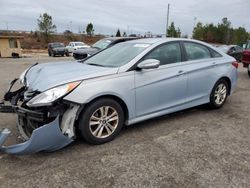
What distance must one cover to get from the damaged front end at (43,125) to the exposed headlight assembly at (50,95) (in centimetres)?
5

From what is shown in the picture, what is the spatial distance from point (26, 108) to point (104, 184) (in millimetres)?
1455

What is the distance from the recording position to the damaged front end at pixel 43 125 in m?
3.05

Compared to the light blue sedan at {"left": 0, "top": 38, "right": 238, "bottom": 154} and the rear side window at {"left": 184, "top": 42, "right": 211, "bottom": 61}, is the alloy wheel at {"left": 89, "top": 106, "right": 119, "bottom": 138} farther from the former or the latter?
the rear side window at {"left": 184, "top": 42, "right": 211, "bottom": 61}

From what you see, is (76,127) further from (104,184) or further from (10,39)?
(10,39)

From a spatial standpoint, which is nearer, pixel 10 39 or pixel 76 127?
pixel 76 127

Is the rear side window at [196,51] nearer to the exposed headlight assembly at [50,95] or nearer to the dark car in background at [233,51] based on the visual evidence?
the exposed headlight assembly at [50,95]

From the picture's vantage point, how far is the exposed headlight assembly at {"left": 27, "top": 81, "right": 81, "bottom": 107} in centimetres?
320

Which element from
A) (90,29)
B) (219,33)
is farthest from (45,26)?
(219,33)

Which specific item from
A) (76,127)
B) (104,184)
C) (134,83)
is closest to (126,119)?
(134,83)

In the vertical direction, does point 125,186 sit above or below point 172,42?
below

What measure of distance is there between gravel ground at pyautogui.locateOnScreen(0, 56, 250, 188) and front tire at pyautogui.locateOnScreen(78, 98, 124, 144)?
0.14m

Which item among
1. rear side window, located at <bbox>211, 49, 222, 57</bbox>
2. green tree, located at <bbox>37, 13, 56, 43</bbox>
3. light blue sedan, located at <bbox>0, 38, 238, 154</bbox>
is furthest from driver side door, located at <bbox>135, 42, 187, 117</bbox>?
green tree, located at <bbox>37, 13, 56, 43</bbox>

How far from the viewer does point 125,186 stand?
2744 millimetres

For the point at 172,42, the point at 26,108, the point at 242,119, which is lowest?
the point at 242,119
